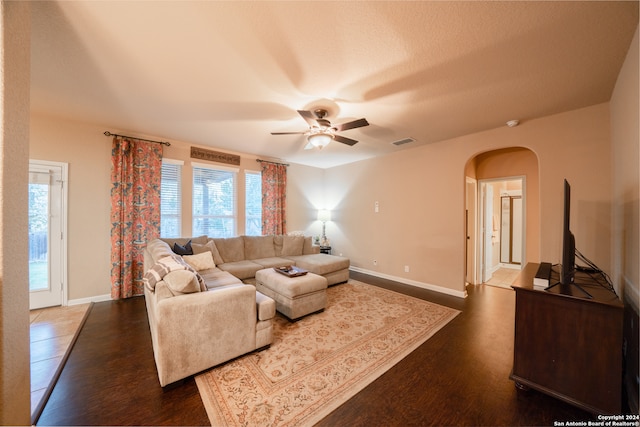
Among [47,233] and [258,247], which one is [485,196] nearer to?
[258,247]

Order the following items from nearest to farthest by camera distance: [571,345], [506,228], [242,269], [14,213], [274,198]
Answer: [14,213] < [571,345] < [242,269] < [274,198] < [506,228]

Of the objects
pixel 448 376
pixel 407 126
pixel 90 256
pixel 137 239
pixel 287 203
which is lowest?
pixel 448 376

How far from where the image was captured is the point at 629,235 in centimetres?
193

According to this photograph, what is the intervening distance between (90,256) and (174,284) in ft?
9.53

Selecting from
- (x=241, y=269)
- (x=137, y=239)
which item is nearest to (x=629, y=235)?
(x=241, y=269)

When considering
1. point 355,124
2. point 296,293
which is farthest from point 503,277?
point 355,124

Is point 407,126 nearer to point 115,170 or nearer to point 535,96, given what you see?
point 535,96

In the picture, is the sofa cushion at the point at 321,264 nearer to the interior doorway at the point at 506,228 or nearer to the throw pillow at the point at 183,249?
the throw pillow at the point at 183,249

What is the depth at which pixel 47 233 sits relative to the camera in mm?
3297

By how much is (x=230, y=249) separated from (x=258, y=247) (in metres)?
0.57

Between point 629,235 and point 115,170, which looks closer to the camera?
point 629,235

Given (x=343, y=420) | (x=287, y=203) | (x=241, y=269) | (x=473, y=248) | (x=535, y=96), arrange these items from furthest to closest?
(x=287, y=203) → (x=473, y=248) → (x=241, y=269) → (x=535, y=96) → (x=343, y=420)

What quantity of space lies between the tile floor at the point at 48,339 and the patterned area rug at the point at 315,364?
4.04 ft

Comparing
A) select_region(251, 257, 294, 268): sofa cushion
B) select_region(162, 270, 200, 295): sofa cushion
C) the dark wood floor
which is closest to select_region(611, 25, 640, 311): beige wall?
the dark wood floor
